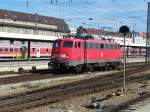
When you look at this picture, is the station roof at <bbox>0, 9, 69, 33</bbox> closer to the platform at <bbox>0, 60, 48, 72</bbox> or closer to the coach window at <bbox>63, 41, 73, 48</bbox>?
the platform at <bbox>0, 60, 48, 72</bbox>

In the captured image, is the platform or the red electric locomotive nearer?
the red electric locomotive

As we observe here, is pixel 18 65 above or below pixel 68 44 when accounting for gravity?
below

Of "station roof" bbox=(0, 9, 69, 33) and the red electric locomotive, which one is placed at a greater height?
"station roof" bbox=(0, 9, 69, 33)

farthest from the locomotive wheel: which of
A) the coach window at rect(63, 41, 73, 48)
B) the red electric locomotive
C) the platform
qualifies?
the platform

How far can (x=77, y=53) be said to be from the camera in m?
35.2

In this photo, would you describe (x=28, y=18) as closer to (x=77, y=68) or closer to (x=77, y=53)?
(x=77, y=68)

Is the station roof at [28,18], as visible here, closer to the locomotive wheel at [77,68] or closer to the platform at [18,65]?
the platform at [18,65]

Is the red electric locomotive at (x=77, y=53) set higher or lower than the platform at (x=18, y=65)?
higher

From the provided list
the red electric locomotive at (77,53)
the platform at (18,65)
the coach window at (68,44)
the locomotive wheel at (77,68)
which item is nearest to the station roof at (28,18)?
the platform at (18,65)

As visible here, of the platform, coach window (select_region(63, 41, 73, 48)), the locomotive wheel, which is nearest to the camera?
coach window (select_region(63, 41, 73, 48))

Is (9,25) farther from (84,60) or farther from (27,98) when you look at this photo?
(27,98)

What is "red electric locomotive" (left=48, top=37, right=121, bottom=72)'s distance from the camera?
34719mm

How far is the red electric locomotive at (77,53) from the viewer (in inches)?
1367

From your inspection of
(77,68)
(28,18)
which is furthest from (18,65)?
(28,18)
